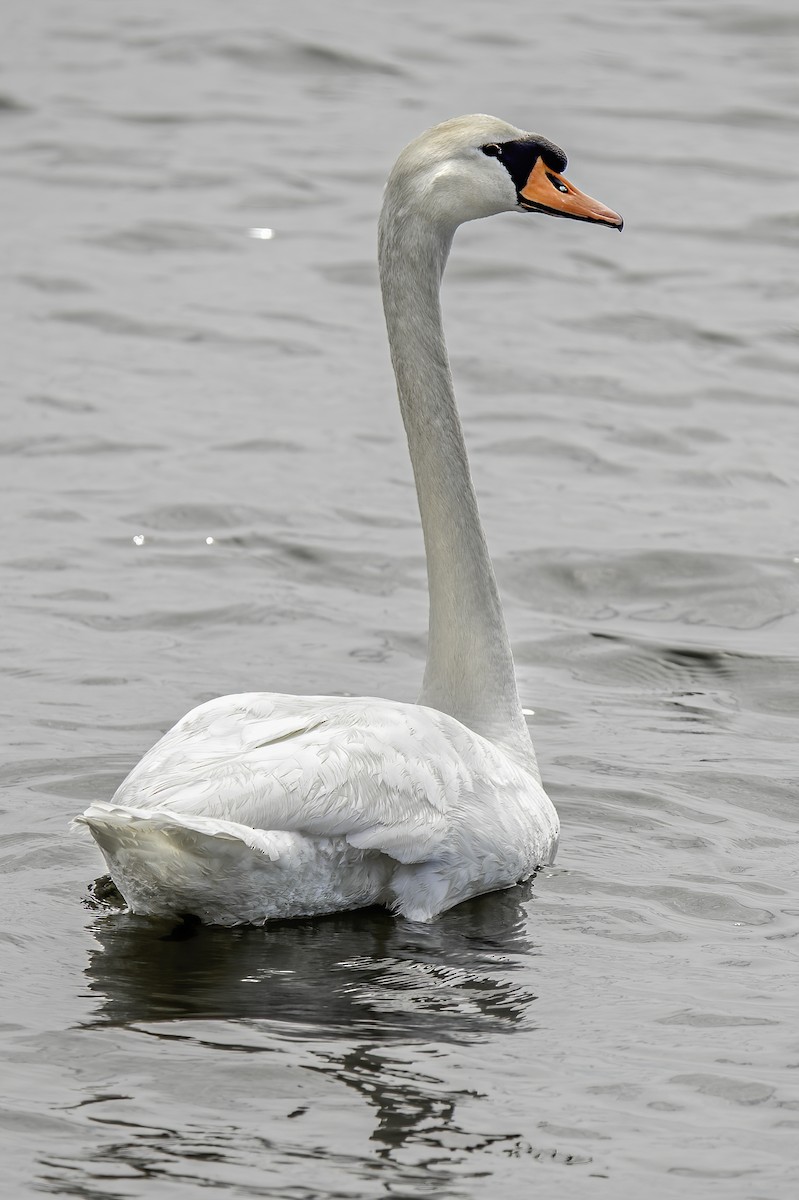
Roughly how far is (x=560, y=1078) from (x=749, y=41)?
725 inches

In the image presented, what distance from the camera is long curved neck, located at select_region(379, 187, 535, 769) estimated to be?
7.29 m

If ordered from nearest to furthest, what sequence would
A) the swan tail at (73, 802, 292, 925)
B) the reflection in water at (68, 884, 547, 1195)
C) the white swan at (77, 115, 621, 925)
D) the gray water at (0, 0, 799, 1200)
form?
the reflection in water at (68, 884, 547, 1195) → the gray water at (0, 0, 799, 1200) → the swan tail at (73, 802, 292, 925) → the white swan at (77, 115, 621, 925)

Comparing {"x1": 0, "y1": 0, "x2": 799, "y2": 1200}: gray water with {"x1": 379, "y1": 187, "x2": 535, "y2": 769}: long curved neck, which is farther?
{"x1": 379, "y1": 187, "x2": 535, "y2": 769}: long curved neck

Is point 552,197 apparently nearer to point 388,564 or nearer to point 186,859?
point 186,859

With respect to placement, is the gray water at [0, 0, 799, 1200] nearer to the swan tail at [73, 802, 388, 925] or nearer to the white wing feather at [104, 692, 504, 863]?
the swan tail at [73, 802, 388, 925]

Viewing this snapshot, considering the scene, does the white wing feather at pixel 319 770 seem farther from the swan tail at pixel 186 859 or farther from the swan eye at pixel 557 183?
the swan eye at pixel 557 183

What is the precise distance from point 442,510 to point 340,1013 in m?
2.20

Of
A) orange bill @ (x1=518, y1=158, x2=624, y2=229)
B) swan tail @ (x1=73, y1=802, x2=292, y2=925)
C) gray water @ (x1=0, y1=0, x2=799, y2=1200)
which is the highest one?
orange bill @ (x1=518, y1=158, x2=624, y2=229)

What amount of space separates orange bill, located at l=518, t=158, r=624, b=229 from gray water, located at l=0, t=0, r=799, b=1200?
1988mm

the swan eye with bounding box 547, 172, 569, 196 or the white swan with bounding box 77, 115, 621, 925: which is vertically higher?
the swan eye with bounding box 547, 172, 569, 196

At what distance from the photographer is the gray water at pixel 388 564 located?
17.3 ft

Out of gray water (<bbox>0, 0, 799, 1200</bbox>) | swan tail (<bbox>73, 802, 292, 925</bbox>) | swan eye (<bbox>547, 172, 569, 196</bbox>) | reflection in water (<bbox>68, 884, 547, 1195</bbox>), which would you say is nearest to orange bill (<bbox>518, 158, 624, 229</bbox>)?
swan eye (<bbox>547, 172, 569, 196</bbox>)

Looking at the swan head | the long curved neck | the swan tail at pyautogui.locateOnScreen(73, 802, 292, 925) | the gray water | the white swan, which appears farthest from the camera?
the long curved neck

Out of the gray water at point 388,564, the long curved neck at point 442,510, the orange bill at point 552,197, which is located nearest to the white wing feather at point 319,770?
the gray water at point 388,564
